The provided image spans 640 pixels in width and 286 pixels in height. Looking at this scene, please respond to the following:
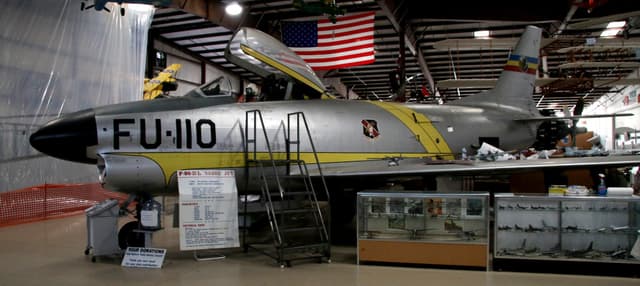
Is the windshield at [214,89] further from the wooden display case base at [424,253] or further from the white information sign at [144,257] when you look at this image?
the wooden display case base at [424,253]

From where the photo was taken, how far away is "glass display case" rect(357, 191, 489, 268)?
5414 mm

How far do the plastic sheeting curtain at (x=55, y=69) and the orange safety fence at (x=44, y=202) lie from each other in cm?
36

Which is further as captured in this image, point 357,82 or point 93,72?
point 357,82

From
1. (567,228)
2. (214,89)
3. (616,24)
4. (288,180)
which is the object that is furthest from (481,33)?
(567,228)

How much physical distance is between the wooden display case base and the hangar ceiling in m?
8.91

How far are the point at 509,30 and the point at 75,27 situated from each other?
15564 mm

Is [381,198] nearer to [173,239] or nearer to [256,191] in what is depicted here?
[256,191]

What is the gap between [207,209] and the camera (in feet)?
19.5

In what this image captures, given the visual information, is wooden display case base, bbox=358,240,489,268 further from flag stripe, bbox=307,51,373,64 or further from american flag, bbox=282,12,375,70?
flag stripe, bbox=307,51,373,64

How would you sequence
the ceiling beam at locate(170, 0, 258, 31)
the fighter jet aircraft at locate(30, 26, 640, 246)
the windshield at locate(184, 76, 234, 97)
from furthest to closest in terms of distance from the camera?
the ceiling beam at locate(170, 0, 258, 31), the windshield at locate(184, 76, 234, 97), the fighter jet aircraft at locate(30, 26, 640, 246)

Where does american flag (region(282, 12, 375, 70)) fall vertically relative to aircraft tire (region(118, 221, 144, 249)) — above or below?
above

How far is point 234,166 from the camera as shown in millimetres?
6637

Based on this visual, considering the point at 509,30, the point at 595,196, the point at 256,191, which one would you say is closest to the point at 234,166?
the point at 256,191

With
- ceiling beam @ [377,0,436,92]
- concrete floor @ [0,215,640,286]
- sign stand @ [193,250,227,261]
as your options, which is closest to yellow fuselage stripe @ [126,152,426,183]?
sign stand @ [193,250,227,261]
